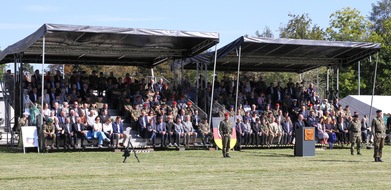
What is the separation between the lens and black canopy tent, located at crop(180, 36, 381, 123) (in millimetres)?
28562

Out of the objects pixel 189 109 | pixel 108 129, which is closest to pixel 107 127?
pixel 108 129

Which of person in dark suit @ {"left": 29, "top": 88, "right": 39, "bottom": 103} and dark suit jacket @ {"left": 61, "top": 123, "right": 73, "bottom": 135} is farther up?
person in dark suit @ {"left": 29, "top": 88, "right": 39, "bottom": 103}

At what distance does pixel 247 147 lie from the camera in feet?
94.2

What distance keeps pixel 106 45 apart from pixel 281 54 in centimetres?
853

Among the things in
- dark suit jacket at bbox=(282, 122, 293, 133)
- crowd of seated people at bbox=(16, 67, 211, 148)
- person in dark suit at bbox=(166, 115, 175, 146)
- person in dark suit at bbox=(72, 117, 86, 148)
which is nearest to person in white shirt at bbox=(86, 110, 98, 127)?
crowd of seated people at bbox=(16, 67, 211, 148)

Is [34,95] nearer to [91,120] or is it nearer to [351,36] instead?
[91,120]

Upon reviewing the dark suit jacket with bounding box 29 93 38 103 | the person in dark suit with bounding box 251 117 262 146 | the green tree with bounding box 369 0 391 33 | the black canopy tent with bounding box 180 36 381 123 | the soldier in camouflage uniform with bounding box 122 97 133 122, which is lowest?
the person in dark suit with bounding box 251 117 262 146

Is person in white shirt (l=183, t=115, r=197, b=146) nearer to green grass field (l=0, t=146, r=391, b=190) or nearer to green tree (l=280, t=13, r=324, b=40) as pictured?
green grass field (l=0, t=146, r=391, b=190)

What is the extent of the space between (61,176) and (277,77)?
4006 cm

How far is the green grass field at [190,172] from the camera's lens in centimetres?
1378

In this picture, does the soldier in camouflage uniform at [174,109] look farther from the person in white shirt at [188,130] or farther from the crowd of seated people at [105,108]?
the person in white shirt at [188,130]


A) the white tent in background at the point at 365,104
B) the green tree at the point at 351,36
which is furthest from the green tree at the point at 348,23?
the white tent in background at the point at 365,104

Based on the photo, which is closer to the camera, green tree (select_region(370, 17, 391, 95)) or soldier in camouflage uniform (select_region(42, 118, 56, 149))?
soldier in camouflage uniform (select_region(42, 118, 56, 149))

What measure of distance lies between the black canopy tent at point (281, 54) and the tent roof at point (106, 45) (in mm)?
1062
